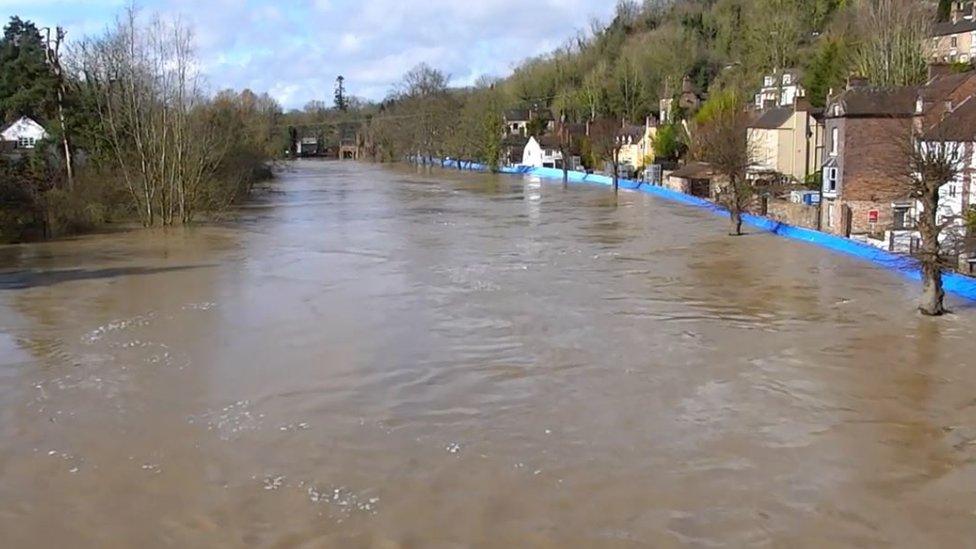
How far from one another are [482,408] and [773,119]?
3727 cm

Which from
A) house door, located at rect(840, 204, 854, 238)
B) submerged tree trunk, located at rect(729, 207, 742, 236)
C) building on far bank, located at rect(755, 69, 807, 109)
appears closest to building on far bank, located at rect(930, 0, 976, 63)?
building on far bank, located at rect(755, 69, 807, 109)

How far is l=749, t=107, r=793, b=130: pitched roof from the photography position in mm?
43381

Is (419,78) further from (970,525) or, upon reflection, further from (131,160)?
(970,525)

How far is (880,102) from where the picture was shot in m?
28.0

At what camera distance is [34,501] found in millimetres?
8141

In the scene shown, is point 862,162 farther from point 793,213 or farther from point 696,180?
point 696,180

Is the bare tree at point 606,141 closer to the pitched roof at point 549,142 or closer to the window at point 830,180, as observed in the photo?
the pitched roof at point 549,142

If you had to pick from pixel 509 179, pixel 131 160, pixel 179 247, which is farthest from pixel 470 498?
pixel 509 179

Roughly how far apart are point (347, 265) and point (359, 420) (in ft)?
39.5

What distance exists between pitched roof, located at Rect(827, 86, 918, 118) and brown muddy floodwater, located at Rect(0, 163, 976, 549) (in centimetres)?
811

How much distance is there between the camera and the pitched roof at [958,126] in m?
17.6

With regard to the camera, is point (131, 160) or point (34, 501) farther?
point (131, 160)

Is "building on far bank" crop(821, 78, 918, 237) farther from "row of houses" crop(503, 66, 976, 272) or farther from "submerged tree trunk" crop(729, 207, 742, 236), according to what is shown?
"submerged tree trunk" crop(729, 207, 742, 236)

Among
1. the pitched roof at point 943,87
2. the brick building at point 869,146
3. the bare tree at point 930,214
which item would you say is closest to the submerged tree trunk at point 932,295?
the bare tree at point 930,214
